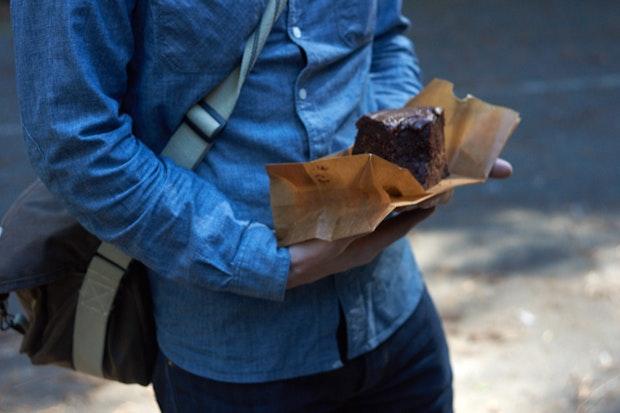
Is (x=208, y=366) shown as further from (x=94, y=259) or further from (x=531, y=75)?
(x=531, y=75)

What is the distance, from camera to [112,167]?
59.8 inches

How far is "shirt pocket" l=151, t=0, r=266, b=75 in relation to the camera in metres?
1.56

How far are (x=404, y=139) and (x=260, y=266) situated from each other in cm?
35

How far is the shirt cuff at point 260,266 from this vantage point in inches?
64.1

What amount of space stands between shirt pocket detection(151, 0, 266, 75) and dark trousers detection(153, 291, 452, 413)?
0.57 meters

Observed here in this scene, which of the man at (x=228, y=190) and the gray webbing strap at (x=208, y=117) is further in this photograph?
the gray webbing strap at (x=208, y=117)

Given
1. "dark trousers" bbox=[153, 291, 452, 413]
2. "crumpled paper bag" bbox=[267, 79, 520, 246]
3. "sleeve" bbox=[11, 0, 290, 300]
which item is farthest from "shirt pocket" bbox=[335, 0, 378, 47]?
"dark trousers" bbox=[153, 291, 452, 413]

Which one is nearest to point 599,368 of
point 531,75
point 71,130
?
point 71,130

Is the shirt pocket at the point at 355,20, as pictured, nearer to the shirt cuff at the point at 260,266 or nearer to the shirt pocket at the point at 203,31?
the shirt pocket at the point at 203,31

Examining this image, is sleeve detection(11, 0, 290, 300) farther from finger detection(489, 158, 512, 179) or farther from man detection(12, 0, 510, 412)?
finger detection(489, 158, 512, 179)

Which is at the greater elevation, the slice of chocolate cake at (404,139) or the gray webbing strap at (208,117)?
the gray webbing strap at (208,117)

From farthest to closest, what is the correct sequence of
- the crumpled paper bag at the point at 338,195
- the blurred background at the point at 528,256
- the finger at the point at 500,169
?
the blurred background at the point at 528,256, the finger at the point at 500,169, the crumpled paper bag at the point at 338,195

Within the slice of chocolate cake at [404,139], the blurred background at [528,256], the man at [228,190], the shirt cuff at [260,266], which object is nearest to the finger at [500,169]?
the man at [228,190]

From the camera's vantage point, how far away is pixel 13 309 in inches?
166
